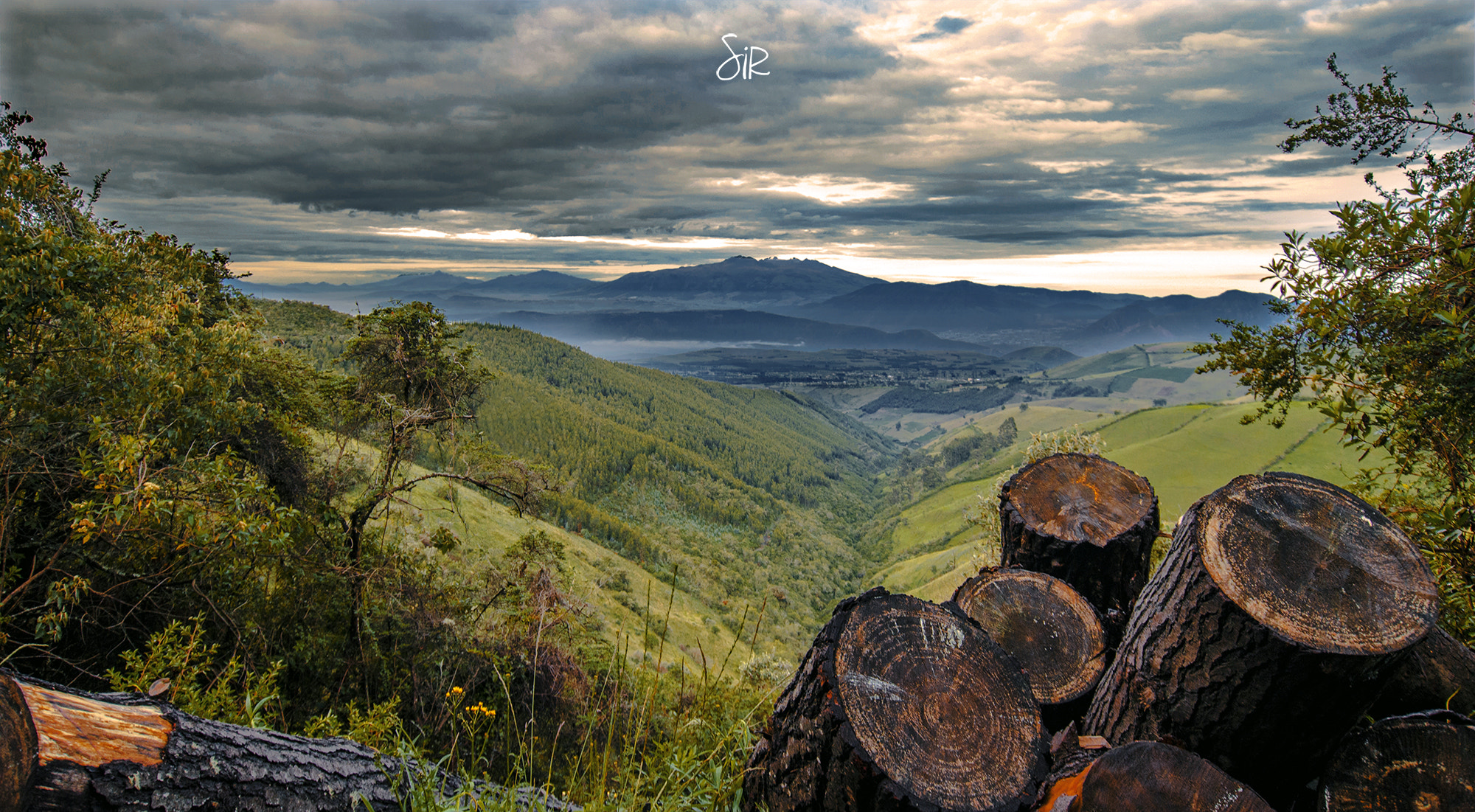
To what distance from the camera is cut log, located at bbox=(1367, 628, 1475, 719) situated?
3.72m

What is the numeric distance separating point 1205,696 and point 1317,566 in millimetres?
890

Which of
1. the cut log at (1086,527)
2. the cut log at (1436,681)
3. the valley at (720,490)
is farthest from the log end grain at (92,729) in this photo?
the valley at (720,490)

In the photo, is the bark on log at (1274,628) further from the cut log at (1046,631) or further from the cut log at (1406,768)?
the cut log at (1046,631)

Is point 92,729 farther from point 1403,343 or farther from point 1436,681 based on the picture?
point 1403,343

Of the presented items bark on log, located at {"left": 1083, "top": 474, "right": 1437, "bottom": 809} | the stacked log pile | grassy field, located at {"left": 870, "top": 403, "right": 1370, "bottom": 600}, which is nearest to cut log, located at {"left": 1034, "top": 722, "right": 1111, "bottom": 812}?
the stacked log pile

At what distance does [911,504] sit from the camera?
148125 millimetres

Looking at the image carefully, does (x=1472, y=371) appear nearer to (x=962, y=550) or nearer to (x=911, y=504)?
(x=962, y=550)

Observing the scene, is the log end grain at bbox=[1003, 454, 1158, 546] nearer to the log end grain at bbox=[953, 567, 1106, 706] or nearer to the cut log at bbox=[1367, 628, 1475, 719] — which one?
the log end grain at bbox=[953, 567, 1106, 706]

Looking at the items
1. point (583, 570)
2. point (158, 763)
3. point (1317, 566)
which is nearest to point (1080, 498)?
point (1317, 566)

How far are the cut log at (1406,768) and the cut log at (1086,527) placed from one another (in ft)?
6.77

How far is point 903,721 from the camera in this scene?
330 centimetres

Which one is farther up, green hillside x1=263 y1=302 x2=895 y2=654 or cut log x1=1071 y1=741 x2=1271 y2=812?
cut log x1=1071 y1=741 x2=1271 y2=812

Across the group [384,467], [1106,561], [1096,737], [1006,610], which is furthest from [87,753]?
[384,467]

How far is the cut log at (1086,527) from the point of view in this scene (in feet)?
18.5
